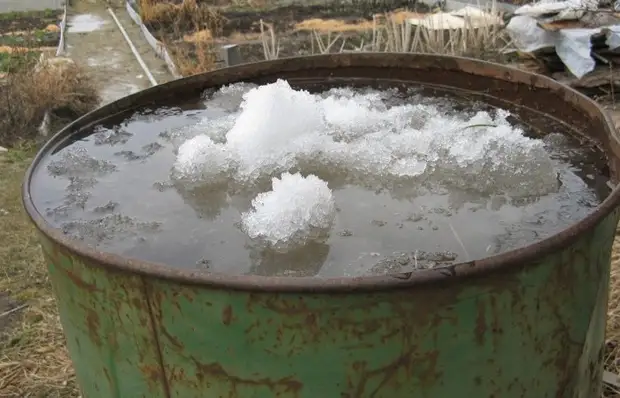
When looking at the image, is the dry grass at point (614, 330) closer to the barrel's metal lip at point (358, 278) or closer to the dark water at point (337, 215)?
the dark water at point (337, 215)

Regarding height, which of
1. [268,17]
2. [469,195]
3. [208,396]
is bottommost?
[268,17]

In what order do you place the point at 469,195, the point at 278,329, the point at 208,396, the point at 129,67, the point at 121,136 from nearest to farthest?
the point at 278,329 < the point at 208,396 < the point at 469,195 < the point at 121,136 < the point at 129,67

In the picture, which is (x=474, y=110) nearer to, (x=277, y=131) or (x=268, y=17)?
(x=277, y=131)

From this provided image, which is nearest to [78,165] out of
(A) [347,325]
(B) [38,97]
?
(A) [347,325]

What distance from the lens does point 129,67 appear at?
8.57 meters

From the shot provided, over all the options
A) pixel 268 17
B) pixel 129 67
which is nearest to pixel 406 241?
pixel 129 67

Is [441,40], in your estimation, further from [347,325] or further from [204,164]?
[347,325]

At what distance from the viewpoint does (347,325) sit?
132 centimetres

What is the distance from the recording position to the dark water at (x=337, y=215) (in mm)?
1605

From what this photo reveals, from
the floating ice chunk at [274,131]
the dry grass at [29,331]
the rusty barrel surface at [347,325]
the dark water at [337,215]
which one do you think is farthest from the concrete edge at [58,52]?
the rusty barrel surface at [347,325]

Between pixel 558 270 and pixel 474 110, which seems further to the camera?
pixel 474 110

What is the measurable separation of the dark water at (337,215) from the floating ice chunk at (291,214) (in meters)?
0.03

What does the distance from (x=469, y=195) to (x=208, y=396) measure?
0.91 meters

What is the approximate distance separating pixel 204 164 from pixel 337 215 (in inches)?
20.0
